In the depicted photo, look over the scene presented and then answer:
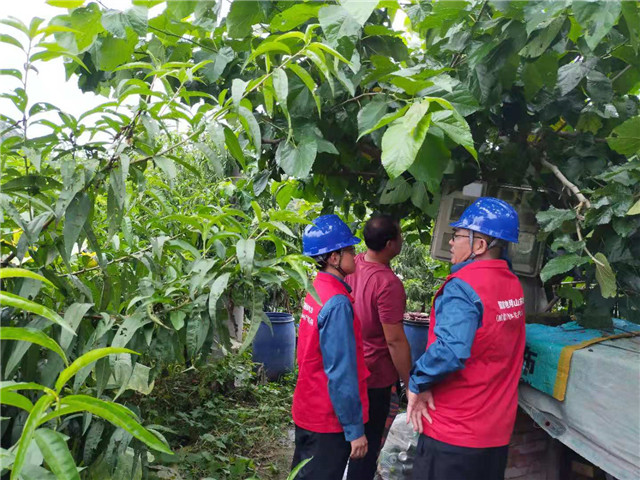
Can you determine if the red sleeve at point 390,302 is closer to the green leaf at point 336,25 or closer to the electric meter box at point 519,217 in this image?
the electric meter box at point 519,217

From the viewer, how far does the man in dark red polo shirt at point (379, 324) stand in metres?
2.49

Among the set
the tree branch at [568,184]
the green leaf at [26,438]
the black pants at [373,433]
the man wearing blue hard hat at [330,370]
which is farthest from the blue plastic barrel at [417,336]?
the green leaf at [26,438]

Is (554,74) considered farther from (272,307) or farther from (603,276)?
(272,307)

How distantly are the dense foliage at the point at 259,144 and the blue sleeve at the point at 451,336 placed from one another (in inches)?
14.7

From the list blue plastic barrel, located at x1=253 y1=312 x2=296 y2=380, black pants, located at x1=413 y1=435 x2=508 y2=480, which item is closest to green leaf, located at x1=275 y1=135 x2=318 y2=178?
black pants, located at x1=413 y1=435 x2=508 y2=480

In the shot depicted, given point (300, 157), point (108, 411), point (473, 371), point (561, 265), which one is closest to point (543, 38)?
point (561, 265)

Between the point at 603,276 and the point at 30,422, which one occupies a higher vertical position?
the point at 603,276

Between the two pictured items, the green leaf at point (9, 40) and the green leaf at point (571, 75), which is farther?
the green leaf at point (571, 75)

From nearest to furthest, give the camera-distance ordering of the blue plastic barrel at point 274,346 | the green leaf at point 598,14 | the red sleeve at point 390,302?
the green leaf at point 598,14 → the red sleeve at point 390,302 → the blue plastic barrel at point 274,346

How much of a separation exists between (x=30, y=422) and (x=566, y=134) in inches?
84.0

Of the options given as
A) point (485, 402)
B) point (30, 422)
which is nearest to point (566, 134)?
point (485, 402)

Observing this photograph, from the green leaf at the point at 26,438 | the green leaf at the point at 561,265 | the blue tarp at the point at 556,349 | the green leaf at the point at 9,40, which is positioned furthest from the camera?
the blue tarp at the point at 556,349

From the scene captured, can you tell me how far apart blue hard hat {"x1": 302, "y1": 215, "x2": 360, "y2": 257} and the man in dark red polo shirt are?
43 centimetres

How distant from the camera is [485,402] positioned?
6.14 feet
